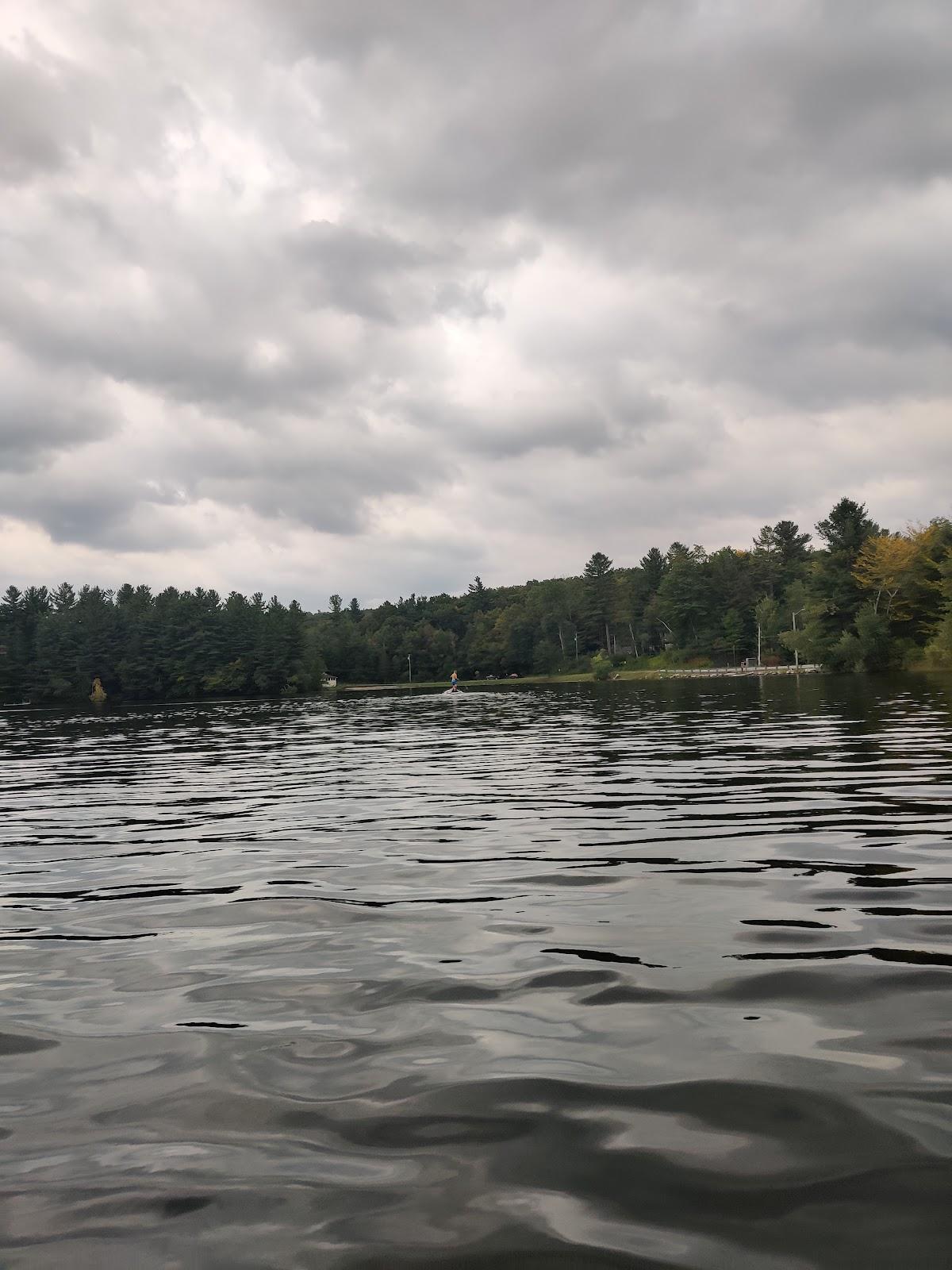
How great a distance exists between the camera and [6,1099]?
353 centimetres

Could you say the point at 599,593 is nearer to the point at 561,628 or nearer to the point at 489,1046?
the point at 561,628

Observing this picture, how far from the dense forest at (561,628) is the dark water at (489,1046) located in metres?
67.6

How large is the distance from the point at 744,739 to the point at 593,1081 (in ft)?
60.2

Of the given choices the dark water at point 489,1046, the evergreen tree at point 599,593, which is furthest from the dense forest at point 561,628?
the dark water at point 489,1046

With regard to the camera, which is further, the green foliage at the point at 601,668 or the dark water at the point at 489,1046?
the green foliage at the point at 601,668

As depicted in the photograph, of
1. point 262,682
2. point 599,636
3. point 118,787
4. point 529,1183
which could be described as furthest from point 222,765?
point 599,636

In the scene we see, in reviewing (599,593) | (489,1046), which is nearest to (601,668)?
(599,593)

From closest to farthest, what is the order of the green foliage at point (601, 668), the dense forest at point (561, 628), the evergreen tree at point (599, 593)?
the dense forest at point (561, 628) → the green foliage at point (601, 668) → the evergreen tree at point (599, 593)

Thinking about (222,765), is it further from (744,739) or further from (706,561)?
(706,561)

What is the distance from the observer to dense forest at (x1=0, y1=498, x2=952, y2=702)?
77.6 metres

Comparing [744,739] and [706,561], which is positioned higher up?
[706,561]

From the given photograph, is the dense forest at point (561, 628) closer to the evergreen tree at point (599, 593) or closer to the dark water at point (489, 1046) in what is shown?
the evergreen tree at point (599, 593)

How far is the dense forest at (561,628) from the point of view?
77.6m

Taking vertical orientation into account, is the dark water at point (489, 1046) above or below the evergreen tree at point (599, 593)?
below
